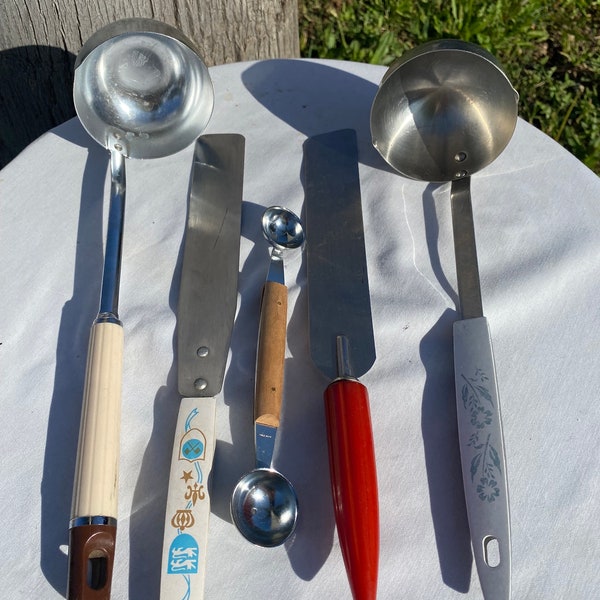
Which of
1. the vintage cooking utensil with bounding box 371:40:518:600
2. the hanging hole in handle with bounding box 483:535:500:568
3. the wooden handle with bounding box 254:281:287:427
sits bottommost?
the hanging hole in handle with bounding box 483:535:500:568

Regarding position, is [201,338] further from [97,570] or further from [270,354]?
[97,570]

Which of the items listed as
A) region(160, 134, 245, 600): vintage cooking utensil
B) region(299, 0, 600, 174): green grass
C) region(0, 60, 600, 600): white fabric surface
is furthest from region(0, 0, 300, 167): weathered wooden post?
region(299, 0, 600, 174): green grass

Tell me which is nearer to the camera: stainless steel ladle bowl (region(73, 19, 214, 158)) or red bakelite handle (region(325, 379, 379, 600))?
red bakelite handle (region(325, 379, 379, 600))

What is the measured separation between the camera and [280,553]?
1.92 ft

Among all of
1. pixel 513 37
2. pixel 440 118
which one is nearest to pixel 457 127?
pixel 440 118

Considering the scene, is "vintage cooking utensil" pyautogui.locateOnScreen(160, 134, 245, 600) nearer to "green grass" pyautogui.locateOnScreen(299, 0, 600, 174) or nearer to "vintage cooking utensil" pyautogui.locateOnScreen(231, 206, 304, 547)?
"vintage cooking utensil" pyautogui.locateOnScreen(231, 206, 304, 547)

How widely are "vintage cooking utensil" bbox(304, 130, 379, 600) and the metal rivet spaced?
0.12 meters

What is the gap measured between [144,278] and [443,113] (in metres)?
0.43

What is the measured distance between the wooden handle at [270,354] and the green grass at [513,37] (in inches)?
38.7

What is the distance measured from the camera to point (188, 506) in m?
0.57

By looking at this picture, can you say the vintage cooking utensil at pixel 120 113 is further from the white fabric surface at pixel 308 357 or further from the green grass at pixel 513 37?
the green grass at pixel 513 37

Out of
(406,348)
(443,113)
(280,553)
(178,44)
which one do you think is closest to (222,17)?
(178,44)

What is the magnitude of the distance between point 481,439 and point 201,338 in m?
0.31

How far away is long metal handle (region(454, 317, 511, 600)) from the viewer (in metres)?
0.56
